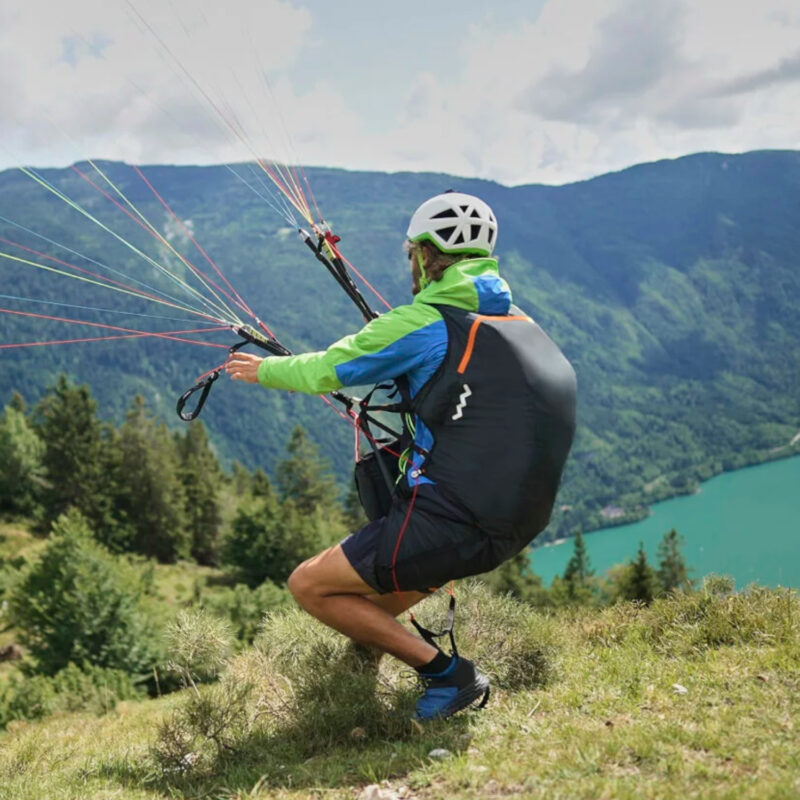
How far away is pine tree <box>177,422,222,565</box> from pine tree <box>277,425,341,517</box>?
6.77 meters

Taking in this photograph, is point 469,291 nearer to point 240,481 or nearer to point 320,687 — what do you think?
point 320,687

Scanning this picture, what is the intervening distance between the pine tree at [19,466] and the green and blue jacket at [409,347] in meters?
61.4

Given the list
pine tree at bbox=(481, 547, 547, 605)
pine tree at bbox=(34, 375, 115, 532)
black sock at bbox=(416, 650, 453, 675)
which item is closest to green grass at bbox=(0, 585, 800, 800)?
black sock at bbox=(416, 650, 453, 675)

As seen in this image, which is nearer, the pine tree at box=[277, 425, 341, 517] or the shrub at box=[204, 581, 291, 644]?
the shrub at box=[204, 581, 291, 644]

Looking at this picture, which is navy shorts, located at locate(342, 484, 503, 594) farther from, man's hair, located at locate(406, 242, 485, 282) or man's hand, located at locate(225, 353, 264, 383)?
man's hair, located at locate(406, 242, 485, 282)

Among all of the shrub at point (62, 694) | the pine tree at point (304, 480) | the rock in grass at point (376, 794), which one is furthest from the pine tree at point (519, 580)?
the rock in grass at point (376, 794)

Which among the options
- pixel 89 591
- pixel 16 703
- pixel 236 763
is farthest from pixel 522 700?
pixel 89 591

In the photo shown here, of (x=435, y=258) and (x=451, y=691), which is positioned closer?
(x=451, y=691)

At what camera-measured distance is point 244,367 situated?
5.07m

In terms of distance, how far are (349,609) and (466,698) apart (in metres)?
0.92

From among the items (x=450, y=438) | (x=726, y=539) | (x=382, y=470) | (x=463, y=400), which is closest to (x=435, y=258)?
(x=463, y=400)

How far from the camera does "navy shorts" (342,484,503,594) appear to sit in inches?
182

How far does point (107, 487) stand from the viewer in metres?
61.1

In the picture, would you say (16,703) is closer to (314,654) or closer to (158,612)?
(158,612)
